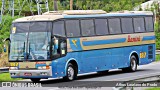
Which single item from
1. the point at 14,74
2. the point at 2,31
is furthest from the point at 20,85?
the point at 2,31

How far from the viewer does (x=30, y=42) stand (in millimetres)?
24516

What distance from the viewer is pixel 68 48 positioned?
2534cm

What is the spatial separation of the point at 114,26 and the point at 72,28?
12.5ft

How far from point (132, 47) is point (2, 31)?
28558 millimetres

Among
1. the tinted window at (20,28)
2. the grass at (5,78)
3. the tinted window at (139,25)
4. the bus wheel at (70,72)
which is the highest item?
the tinted window at (20,28)

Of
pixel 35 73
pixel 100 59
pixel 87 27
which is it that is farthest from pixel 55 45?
pixel 100 59

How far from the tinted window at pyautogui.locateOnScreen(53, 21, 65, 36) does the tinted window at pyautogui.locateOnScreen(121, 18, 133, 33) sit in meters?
5.53

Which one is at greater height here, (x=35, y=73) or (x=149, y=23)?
(x=149, y=23)

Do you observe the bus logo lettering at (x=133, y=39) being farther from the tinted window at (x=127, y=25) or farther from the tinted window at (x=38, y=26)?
the tinted window at (x=38, y=26)

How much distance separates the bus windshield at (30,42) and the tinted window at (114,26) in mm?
5062

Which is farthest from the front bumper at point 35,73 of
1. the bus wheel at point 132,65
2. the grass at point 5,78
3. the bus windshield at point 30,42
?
the bus wheel at point 132,65

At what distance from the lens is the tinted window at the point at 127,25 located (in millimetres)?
29953

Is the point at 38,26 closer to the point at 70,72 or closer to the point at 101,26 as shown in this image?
the point at 70,72

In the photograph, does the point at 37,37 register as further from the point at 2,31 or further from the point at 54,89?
the point at 2,31
